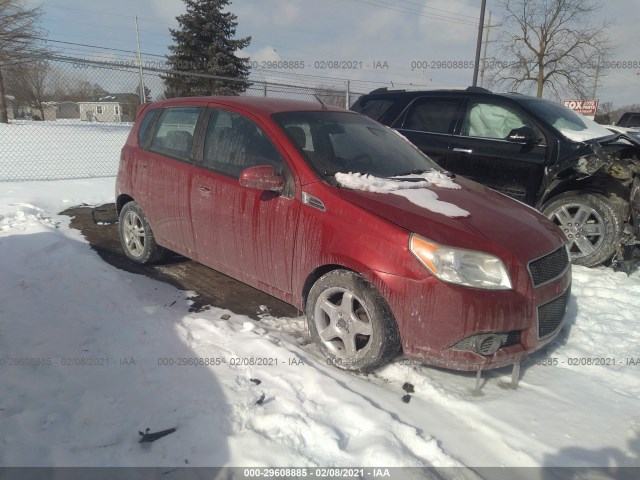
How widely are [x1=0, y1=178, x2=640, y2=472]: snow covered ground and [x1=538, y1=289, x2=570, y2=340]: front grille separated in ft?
1.31

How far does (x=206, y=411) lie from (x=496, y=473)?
1533 millimetres

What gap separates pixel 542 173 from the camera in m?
4.98

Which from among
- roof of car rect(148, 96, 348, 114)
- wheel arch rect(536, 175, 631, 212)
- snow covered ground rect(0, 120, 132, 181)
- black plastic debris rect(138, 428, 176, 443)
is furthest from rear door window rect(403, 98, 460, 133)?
snow covered ground rect(0, 120, 132, 181)

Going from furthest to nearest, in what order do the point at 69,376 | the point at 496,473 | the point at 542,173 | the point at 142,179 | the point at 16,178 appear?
the point at 16,178 → the point at 542,173 → the point at 142,179 → the point at 69,376 → the point at 496,473

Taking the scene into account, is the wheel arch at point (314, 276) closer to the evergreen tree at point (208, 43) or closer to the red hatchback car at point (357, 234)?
the red hatchback car at point (357, 234)

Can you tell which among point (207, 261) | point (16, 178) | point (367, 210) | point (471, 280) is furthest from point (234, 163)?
point (16, 178)

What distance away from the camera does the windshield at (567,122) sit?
16.9ft

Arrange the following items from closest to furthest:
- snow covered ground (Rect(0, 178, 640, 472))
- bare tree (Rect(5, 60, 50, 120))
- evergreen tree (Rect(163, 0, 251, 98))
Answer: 1. snow covered ground (Rect(0, 178, 640, 472))
2. bare tree (Rect(5, 60, 50, 120))
3. evergreen tree (Rect(163, 0, 251, 98))

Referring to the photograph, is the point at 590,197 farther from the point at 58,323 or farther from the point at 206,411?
the point at 58,323

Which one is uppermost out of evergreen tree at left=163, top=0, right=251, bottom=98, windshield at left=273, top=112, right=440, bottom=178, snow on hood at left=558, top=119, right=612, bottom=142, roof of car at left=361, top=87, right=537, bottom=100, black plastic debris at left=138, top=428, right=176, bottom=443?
evergreen tree at left=163, top=0, right=251, bottom=98

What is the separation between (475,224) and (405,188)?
0.61m

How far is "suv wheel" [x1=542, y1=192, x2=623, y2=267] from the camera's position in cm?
464

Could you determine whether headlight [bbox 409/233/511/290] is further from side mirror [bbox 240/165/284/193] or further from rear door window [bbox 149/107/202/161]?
rear door window [bbox 149/107/202/161]

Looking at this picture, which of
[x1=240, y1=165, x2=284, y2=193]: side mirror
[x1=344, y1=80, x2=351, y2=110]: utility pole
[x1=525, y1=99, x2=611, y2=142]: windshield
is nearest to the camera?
[x1=240, y1=165, x2=284, y2=193]: side mirror
